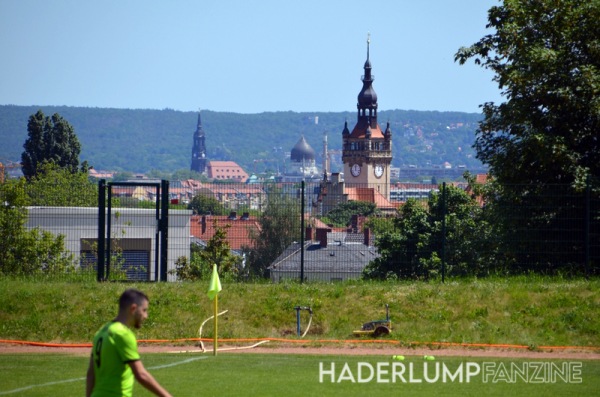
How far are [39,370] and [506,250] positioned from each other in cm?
1230

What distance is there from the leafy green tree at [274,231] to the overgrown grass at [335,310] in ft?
8.59

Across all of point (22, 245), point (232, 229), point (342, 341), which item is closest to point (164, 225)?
point (232, 229)

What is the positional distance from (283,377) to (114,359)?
607cm

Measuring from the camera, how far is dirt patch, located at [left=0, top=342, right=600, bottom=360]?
16984mm

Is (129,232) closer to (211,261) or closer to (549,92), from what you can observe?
(211,261)

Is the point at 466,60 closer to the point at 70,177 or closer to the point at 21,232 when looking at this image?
the point at 21,232

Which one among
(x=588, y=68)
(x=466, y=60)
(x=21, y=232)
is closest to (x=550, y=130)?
(x=588, y=68)

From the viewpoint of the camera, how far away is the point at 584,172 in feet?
76.8

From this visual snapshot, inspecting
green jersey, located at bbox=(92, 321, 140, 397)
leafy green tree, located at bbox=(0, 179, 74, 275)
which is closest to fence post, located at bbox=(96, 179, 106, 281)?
leafy green tree, located at bbox=(0, 179, 74, 275)

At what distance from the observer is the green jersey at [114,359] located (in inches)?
331

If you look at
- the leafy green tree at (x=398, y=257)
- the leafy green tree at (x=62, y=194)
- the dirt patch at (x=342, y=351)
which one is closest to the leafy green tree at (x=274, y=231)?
the leafy green tree at (x=398, y=257)

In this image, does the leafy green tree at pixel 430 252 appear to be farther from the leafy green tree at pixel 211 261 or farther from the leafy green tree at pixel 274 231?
the leafy green tree at pixel 211 261

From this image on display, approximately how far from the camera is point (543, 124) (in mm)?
25078

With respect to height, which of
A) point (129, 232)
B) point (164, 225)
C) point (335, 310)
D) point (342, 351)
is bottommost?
point (342, 351)
